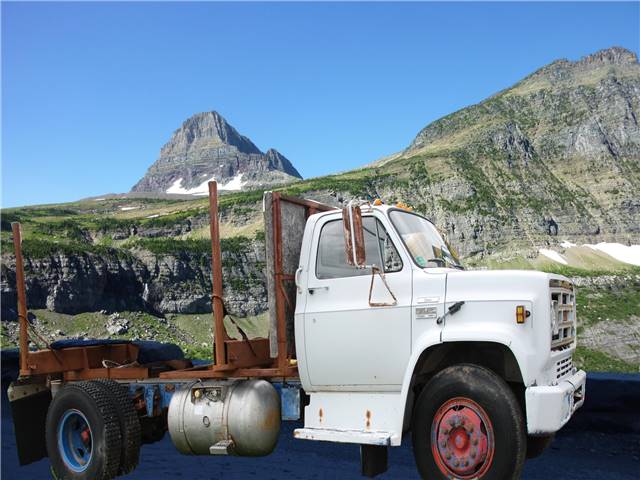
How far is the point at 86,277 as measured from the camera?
3580 inches

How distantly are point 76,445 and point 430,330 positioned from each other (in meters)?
4.49

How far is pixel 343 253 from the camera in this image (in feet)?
20.9

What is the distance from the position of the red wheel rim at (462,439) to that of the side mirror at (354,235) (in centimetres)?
153

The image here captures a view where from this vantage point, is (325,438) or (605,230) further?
(605,230)

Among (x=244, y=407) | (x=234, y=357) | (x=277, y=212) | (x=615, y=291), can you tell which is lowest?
(x=615, y=291)

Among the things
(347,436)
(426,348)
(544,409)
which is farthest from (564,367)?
(347,436)

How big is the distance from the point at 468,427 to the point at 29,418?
222 inches

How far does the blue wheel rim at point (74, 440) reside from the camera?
278 inches

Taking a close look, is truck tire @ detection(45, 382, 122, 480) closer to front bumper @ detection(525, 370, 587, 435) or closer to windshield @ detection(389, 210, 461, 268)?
windshield @ detection(389, 210, 461, 268)

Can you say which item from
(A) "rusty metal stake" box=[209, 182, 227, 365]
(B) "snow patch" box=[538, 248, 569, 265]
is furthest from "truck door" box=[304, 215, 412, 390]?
(B) "snow patch" box=[538, 248, 569, 265]

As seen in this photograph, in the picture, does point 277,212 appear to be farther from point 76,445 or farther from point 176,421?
point 76,445

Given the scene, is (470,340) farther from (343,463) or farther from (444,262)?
(343,463)

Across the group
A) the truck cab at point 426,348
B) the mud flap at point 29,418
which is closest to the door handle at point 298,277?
the truck cab at point 426,348

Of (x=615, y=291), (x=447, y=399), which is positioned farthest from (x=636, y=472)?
(x=615, y=291)
